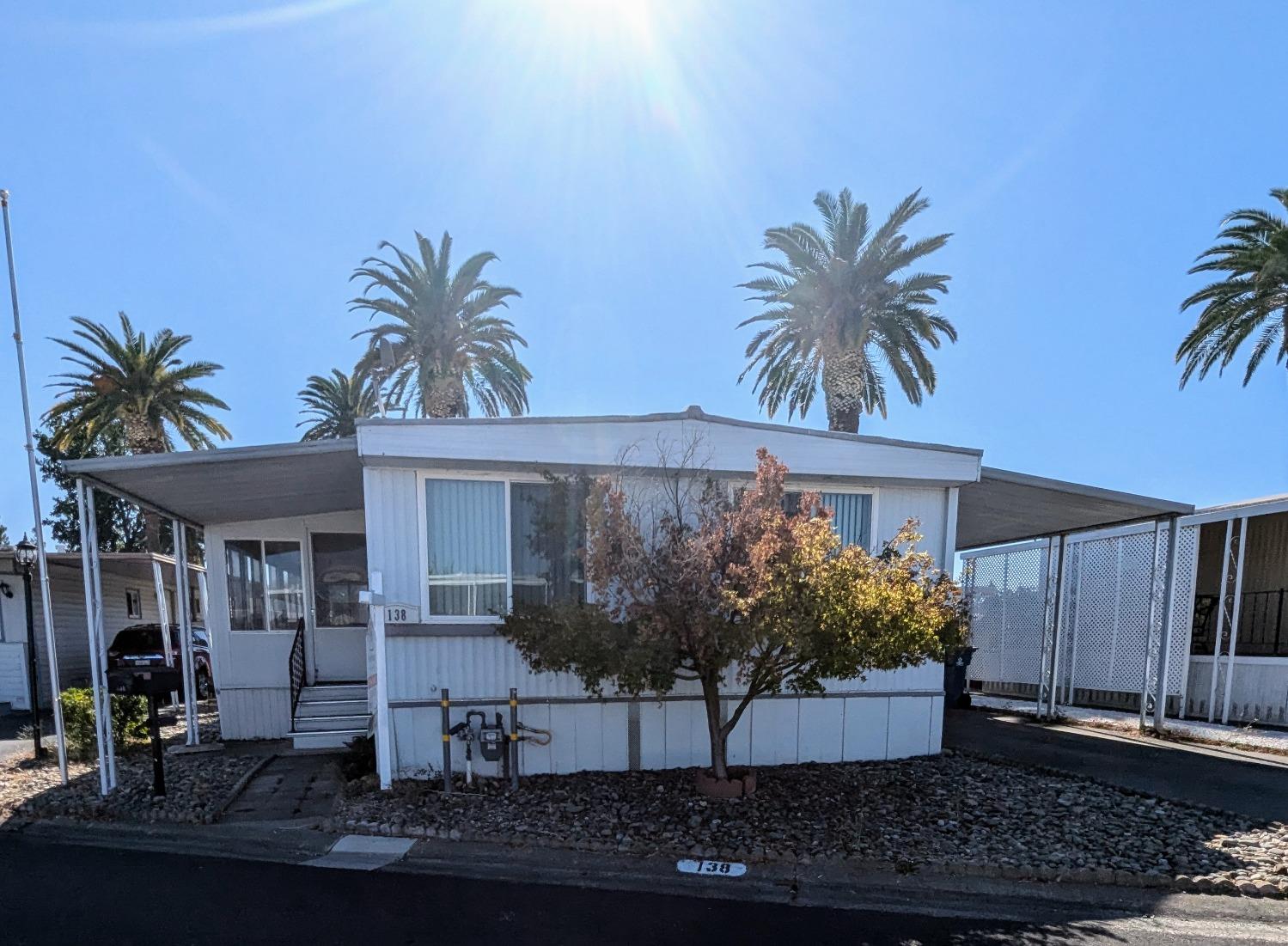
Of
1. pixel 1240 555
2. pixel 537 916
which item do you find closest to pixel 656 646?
pixel 537 916

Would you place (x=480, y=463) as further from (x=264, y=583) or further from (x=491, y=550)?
(x=264, y=583)

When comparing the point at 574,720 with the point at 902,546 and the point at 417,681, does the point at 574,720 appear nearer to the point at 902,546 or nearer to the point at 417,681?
the point at 417,681

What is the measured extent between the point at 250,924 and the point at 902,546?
623 centimetres

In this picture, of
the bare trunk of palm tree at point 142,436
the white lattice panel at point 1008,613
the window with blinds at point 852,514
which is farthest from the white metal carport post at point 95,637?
the white lattice panel at point 1008,613

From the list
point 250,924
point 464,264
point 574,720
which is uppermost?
point 464,264

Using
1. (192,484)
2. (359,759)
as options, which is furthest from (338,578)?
(192,484)

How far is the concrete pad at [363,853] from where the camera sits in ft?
16.0

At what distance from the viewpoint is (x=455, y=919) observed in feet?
13.4

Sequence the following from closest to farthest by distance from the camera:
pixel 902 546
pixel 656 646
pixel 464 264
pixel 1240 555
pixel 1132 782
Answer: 1. pixel 656 646
2. pixel 1132 782
3. pixel 902 546
4. pixel 1240 555
5. pixel 464 264

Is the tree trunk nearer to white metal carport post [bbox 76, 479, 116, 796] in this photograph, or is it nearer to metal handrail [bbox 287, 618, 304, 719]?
metal handrail [bbox 287, 618, 304, 719]

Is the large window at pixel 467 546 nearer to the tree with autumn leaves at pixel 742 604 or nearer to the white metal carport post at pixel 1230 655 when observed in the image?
the tree with autumn leaves at pixel 742 604

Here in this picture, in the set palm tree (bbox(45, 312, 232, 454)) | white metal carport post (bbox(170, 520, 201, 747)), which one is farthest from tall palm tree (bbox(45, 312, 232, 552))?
white metal carport post (bbox(170, 520, 201, 747))

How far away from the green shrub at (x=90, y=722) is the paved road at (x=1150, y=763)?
10.1 m

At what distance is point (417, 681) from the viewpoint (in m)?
6.53
